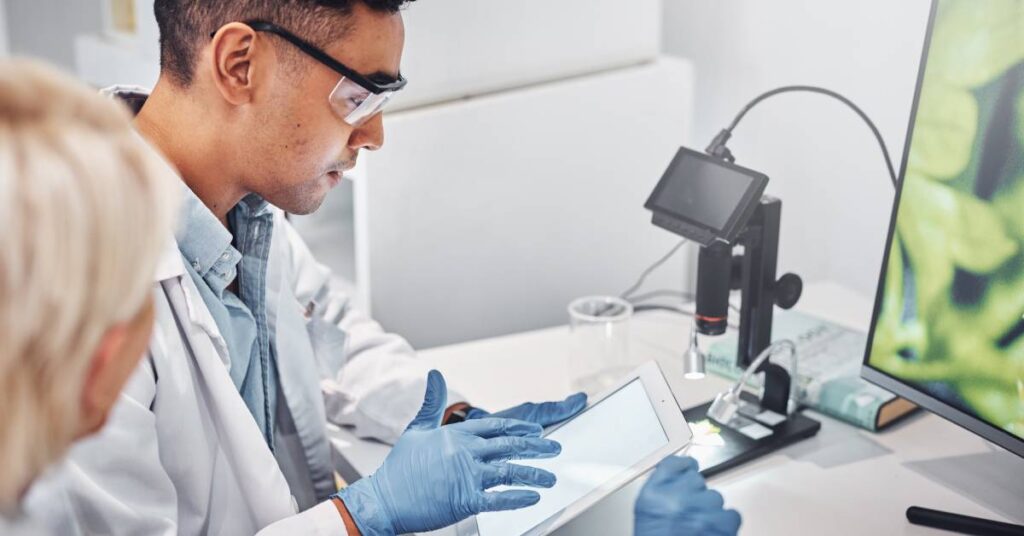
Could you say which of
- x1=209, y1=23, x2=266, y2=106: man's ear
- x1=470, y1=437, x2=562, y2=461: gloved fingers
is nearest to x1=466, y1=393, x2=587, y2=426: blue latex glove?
x1=470, y1=437, x2=562, y2=461: gloved fingers

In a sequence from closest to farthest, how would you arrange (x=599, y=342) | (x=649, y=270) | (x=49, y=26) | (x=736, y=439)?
(x=736, y=439)
(x=599, y=342)
(x=649, y=270)
(x=49, y=26)

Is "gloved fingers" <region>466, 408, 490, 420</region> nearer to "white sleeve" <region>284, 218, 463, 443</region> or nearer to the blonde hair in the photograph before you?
"white sleeve" <region>284, 218, 463, 443</region>

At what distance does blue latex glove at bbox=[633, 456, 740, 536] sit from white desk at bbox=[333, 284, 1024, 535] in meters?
0.17

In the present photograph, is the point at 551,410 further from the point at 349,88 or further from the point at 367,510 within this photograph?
the point at 349,88

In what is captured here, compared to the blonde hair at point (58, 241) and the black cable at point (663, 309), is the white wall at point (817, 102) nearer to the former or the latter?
the black cable at point (663, 309)

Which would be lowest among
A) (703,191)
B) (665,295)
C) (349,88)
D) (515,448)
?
(665,295)

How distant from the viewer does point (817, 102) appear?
187 centimetres

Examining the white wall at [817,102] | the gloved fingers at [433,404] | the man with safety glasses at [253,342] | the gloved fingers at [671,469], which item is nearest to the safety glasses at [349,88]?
the man with safety glasses at [253,342]

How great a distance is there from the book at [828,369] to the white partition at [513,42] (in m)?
0.56

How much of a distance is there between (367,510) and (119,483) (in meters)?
0.26

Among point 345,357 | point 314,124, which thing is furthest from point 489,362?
point 314,124

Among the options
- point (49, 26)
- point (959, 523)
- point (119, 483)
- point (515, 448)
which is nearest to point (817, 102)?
point (959, 523)

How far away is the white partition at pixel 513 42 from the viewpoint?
1.63 meters

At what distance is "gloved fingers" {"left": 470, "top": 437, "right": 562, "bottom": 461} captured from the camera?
3.63ft
